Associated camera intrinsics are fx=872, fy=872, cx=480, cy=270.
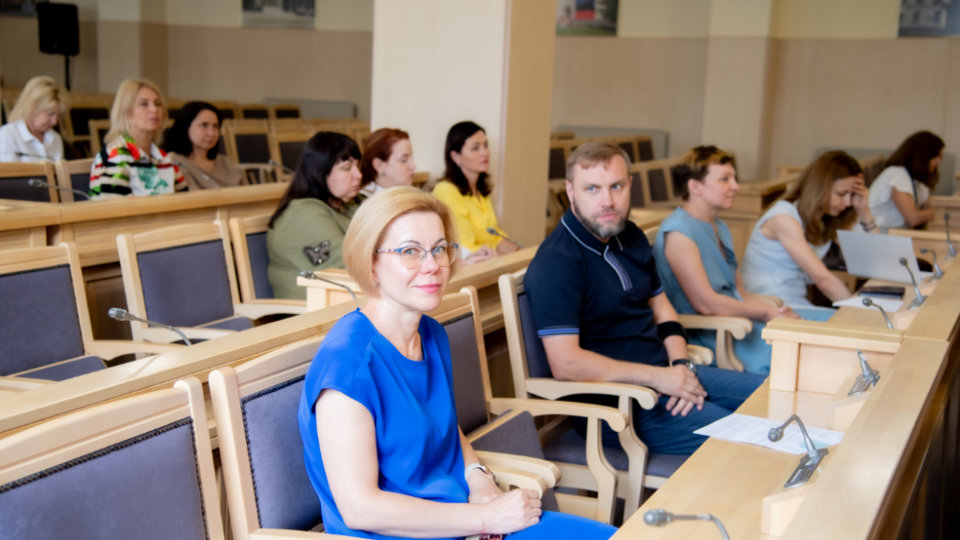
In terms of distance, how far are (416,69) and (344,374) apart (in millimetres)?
2737

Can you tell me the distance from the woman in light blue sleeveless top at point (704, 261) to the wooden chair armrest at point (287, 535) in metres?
1.89

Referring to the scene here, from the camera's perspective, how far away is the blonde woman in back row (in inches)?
143

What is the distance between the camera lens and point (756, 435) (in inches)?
65.9

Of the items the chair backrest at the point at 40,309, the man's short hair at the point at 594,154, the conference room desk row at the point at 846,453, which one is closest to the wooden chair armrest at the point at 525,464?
the conference room desk row at the point at 846,453

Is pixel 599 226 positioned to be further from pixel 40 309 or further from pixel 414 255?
pixel 40 309

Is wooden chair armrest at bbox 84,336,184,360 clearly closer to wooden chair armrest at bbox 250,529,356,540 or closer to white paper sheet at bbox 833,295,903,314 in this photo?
wooden chair armrest at bbox 250,529,356,540

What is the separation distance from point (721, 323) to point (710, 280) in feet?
0.70

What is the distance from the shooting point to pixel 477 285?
256 cm

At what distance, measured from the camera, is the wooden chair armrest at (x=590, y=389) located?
2.14 m

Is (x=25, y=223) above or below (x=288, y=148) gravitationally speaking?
below

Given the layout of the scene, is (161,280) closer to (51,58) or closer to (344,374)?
(344,374)

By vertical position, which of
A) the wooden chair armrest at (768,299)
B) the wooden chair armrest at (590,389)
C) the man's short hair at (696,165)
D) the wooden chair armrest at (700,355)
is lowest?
the wooden chair armrest at (700,355)

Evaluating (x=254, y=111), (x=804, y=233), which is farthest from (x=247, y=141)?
(x=804, y=233)

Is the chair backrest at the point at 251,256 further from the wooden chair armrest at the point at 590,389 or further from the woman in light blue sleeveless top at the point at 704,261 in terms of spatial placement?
the woman in light blue sleeveless top at the point at 704,261
